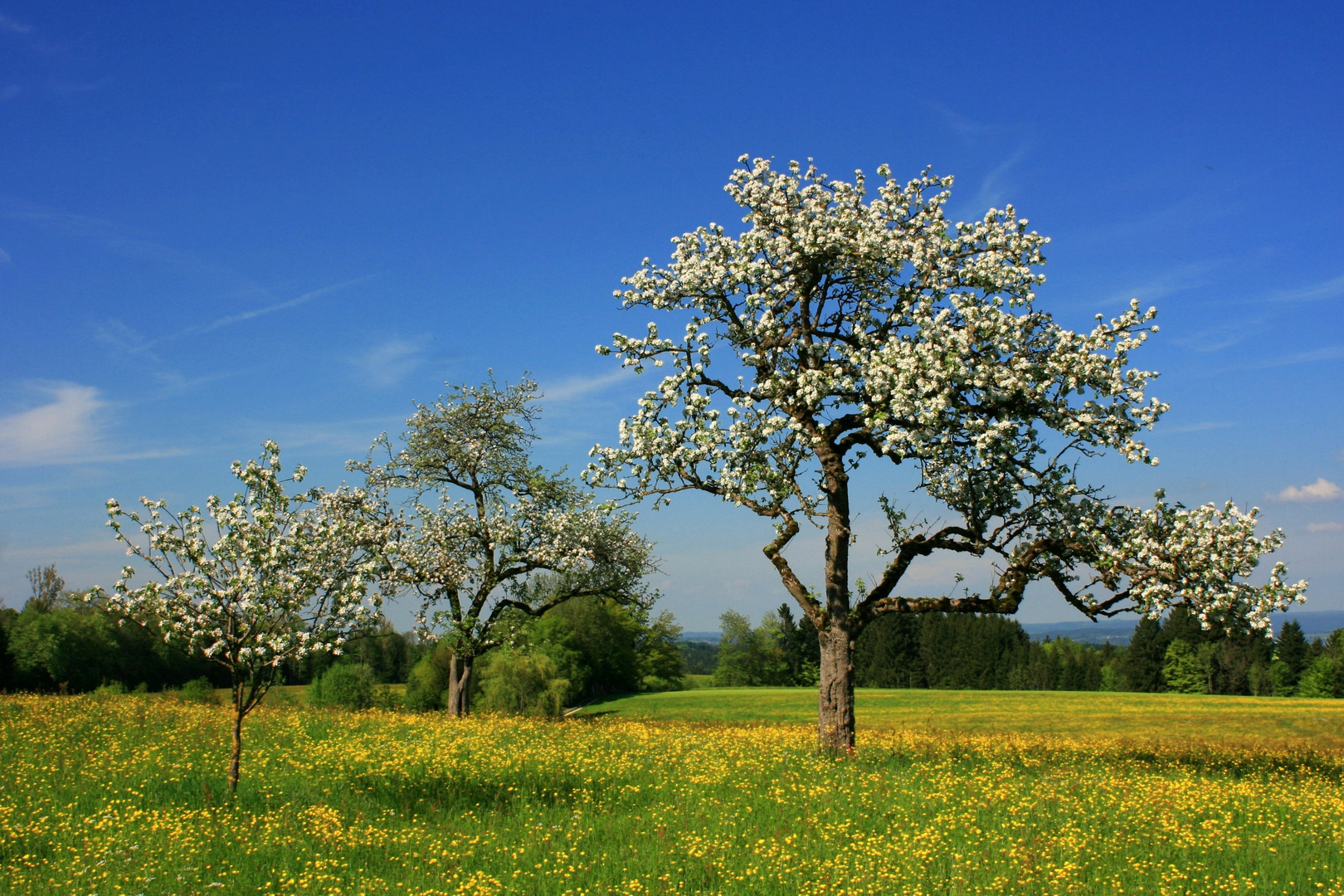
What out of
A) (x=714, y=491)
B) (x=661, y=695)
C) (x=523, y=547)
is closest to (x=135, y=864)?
(x=714, y=491)

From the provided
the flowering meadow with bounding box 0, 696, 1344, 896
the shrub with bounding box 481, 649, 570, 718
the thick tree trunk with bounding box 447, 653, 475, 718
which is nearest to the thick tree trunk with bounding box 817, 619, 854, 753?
the flowering meadow with bounding box 0, 696, 1344, 896

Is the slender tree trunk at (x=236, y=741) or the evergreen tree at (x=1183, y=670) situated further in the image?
the evergreen tree at (x=1183, y=670)

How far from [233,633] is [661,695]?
84454 millimetres

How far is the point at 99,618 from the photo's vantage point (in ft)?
219

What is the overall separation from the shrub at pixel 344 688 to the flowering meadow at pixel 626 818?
24341 mm

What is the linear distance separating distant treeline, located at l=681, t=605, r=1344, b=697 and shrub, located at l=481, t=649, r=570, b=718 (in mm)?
57655

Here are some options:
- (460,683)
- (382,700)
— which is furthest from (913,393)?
(382,700)

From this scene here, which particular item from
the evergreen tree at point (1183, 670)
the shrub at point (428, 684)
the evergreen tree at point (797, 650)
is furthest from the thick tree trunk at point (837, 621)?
the evergreen tree at point (1183, 670)

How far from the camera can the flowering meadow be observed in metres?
9.80

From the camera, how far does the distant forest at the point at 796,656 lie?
215 ft

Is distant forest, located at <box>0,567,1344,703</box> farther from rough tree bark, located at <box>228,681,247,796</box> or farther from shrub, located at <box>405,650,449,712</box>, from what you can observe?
rough tree bark, located at <box>228,681,247,796</box>

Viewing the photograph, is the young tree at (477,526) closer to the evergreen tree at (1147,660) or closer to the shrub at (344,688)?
the shrub at (344,688)

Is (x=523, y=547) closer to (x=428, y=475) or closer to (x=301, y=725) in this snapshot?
(x=428, y=475)

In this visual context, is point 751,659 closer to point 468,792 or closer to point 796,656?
point 796,656
